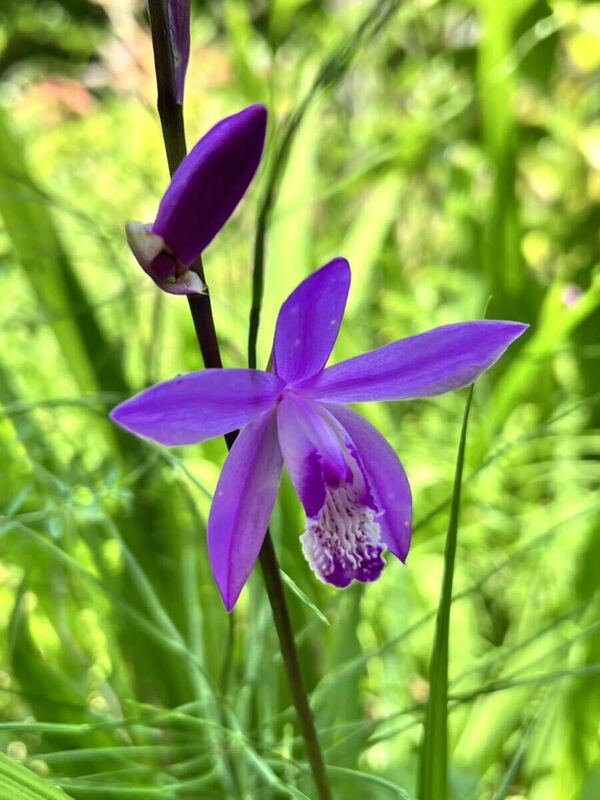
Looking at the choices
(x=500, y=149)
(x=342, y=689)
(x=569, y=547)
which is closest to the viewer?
(x=342, y=689)


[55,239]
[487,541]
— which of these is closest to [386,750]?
[487,541]

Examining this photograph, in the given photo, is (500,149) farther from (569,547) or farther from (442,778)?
(442,778)

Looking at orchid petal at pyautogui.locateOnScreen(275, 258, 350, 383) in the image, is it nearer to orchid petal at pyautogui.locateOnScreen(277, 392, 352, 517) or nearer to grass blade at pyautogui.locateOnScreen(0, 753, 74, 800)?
orchid petal at pyautogui.locateOnScreen(277, 392, 352, 517)

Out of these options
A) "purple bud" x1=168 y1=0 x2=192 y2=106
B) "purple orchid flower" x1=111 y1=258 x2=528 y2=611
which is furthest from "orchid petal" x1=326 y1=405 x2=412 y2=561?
"purple bud" x1=168 y1=0 x2=192 y2=106

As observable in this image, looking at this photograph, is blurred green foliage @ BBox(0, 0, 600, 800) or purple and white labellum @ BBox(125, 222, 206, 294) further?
blurred green foliage @ BBox(0, 0, 600, 800)

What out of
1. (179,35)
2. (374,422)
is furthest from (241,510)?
(374,422)

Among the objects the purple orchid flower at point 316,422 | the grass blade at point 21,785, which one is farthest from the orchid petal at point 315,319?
the grass blade at point 21,785

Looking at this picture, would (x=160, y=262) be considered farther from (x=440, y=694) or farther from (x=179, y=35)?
(x=440, y=694)
